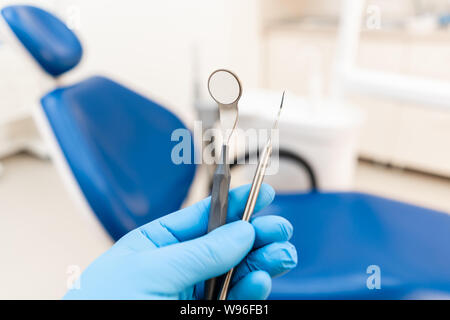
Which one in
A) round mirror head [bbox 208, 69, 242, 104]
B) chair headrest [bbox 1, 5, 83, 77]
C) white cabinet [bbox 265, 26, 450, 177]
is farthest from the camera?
white cabinet [bbox 265, 26, 450, 177]

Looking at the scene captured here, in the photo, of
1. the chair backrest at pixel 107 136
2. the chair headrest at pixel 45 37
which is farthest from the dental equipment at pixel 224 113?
the chair headrest at pixel 45 37

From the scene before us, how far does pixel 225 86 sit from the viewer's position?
0.75 feet

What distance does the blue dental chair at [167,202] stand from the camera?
68 cm

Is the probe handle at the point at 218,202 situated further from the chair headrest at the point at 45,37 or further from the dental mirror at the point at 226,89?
the chair headrest at the point at 45,37

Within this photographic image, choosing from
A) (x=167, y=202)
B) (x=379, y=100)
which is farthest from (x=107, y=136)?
(x=379, y=100)

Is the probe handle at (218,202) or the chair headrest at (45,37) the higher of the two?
the chair headrest at (45,37)

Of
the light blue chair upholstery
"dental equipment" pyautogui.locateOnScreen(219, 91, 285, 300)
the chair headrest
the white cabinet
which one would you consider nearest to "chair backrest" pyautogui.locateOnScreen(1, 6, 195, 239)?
the chair headrest

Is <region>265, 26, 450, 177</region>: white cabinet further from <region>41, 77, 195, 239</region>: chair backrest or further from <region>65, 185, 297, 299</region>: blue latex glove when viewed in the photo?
<region>65, 185, 297, 299</region>: blue latex glove

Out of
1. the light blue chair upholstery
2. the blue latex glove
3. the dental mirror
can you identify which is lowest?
the light blue chair upholstery

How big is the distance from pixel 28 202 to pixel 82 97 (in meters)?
0.82

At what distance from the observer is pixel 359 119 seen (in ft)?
3.71

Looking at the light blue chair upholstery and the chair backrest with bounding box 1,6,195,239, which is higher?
the chair backrest with bounding box 1,6,195,239

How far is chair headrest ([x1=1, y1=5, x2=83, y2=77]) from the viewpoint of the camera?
0.62m

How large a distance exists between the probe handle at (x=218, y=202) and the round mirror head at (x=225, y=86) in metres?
0.04
